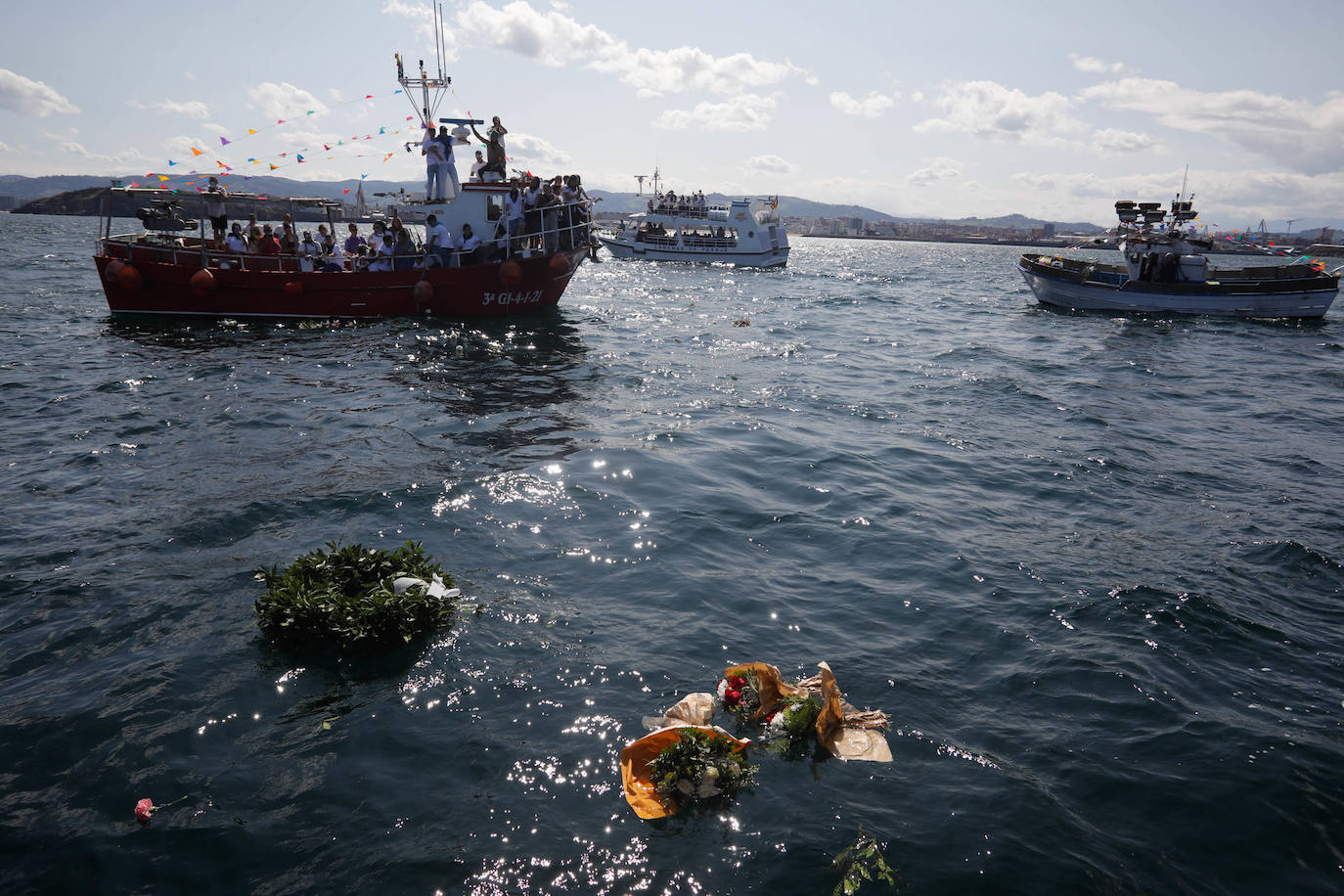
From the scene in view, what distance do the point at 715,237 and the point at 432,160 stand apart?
1589 inches

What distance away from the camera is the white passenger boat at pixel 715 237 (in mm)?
61938

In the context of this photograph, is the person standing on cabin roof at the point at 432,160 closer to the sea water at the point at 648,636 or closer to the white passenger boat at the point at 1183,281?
the sea water at the point at 648,636

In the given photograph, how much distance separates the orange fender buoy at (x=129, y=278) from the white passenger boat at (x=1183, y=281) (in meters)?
41.0

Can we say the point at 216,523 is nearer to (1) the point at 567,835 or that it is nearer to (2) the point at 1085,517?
(1) the point at 567,835

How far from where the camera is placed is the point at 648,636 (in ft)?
24.9

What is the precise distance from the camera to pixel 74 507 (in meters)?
10.0

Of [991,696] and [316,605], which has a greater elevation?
[316,605]

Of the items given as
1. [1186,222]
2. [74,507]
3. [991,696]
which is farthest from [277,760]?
[1186,222]

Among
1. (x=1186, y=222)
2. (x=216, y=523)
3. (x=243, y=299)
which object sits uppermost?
(x=1186, y=222)

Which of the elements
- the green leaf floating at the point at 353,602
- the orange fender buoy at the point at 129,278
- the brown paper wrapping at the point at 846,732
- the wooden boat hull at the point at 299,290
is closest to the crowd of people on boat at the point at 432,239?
the wooden boat hull at the point at 299,290

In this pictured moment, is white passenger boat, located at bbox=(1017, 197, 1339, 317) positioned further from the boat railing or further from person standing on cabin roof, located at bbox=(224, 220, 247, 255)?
person standing on cabin roof, located at bbox=(224, 220, 247, 255)

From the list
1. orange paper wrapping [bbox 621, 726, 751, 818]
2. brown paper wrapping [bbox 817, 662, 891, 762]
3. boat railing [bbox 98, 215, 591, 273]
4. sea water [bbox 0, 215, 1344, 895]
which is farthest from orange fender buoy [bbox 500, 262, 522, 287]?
orange paper wrapping [bbox 621, 726, 751, 818]

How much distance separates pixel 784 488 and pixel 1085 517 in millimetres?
4683

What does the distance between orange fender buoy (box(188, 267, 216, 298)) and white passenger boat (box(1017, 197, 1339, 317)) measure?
38.9m
